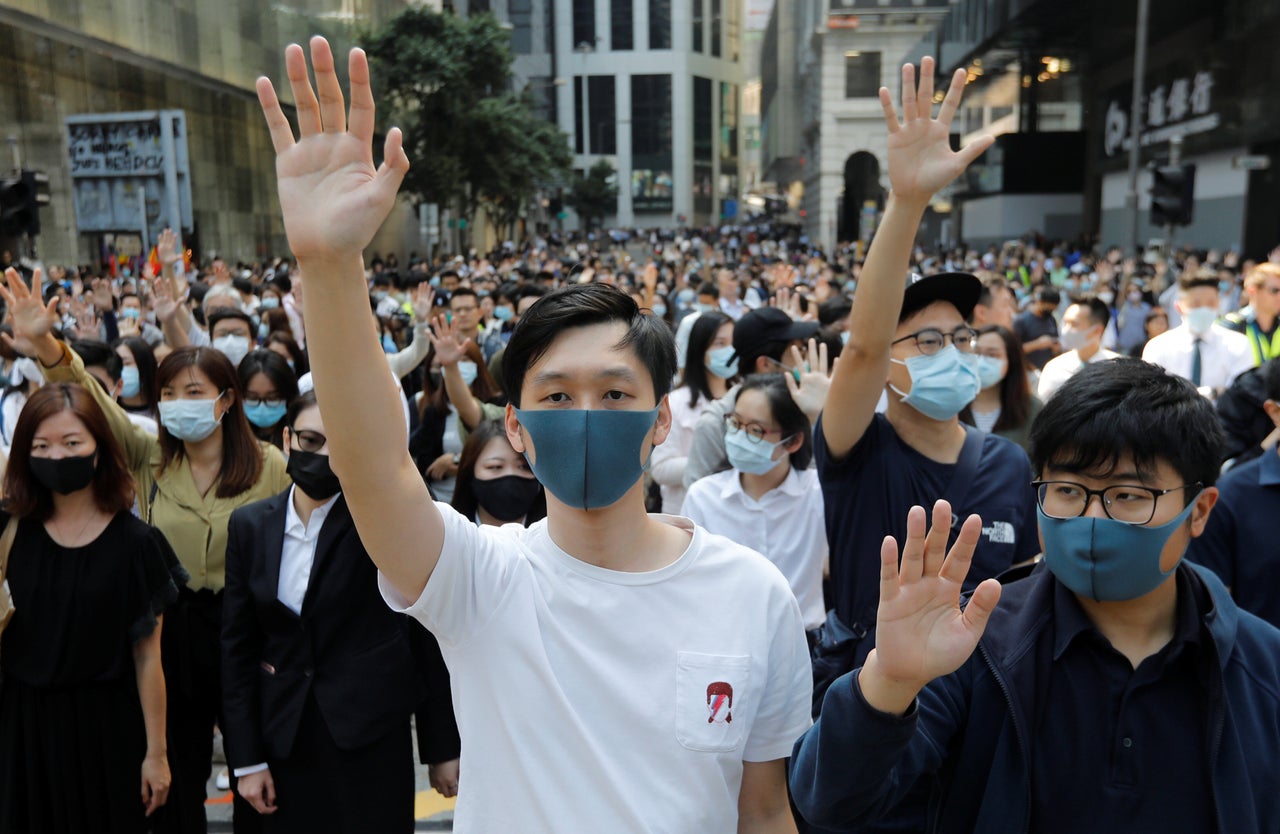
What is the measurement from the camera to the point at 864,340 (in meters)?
2.70

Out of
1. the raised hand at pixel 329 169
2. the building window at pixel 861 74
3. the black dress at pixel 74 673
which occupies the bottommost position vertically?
the black dress at pixel 74 673

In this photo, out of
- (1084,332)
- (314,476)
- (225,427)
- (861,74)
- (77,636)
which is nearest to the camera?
(314,476)

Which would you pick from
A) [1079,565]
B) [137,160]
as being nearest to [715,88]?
[137,160]

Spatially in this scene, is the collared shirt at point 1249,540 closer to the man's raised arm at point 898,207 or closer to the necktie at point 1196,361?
the man's raised arm at point 898,207

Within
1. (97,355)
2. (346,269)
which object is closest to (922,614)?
(346,269)

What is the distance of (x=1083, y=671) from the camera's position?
6.11 feet

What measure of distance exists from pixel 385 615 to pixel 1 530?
1274 mm

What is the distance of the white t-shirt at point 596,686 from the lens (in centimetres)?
183

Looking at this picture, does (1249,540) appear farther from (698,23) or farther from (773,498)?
(698,23)

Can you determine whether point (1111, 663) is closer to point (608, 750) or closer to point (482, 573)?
point (608, 750)

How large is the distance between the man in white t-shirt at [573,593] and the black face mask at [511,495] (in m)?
2.15

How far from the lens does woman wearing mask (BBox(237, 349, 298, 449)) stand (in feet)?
16.8

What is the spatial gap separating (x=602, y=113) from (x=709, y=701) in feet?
291

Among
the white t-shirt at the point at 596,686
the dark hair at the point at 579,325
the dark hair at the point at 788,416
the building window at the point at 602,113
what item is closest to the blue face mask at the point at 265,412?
the dark hair at the point at 788,416
